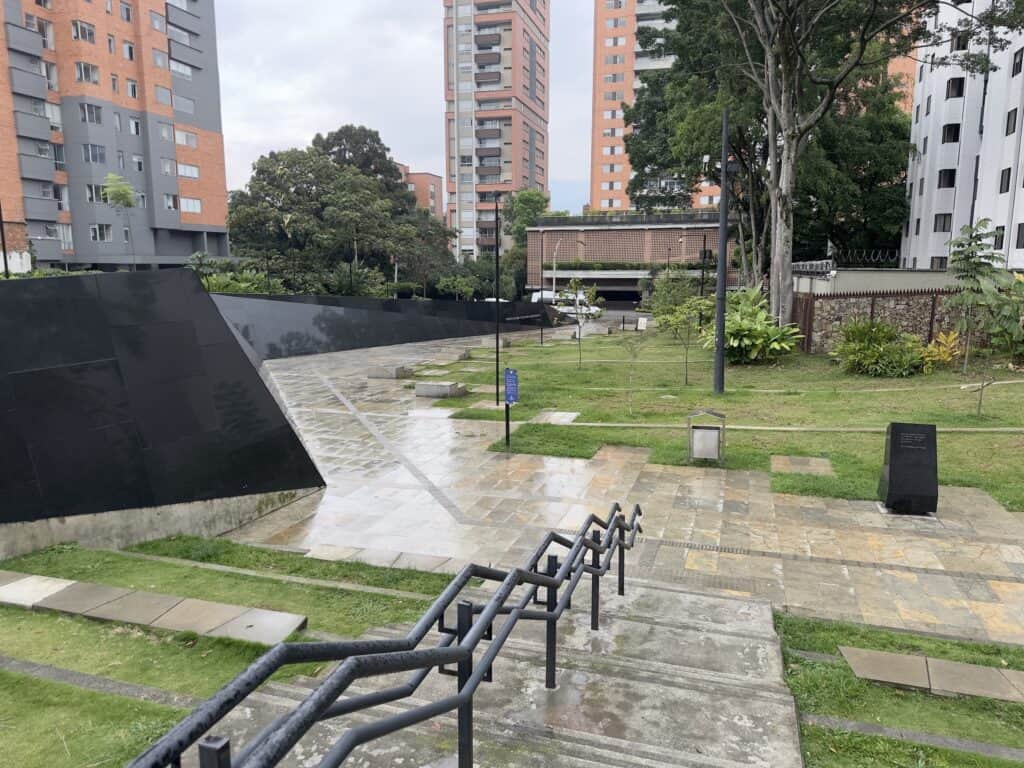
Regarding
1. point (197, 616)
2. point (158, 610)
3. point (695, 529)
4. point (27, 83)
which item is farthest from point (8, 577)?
point (27, 83)

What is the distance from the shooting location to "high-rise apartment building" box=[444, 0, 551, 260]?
9400 centimetres

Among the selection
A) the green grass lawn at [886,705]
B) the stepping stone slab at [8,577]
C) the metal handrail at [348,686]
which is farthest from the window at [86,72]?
the green grass lawn at [886,705]

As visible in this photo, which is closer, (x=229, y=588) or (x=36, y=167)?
(x=229, y=588)

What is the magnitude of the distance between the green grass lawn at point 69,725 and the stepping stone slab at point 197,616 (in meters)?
0.98

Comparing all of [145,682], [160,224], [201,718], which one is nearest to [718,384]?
[145,682]

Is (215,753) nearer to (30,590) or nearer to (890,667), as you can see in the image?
(890,667)

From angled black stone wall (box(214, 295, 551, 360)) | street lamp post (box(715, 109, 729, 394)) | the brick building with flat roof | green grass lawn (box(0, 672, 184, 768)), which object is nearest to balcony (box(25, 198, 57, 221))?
angled black stone wall (box(214, 295, 551, 360))

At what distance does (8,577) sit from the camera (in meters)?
6.60

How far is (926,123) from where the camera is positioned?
4456 centimetres

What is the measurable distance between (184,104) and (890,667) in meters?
57.3

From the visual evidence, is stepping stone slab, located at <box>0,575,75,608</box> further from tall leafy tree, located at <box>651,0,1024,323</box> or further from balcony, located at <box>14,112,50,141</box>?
balcony, located at <box>14,112,50,141</box>

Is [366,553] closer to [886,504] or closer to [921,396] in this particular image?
[886,504]

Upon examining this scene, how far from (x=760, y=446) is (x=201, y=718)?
13.3m

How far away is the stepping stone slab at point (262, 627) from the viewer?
5.21m
